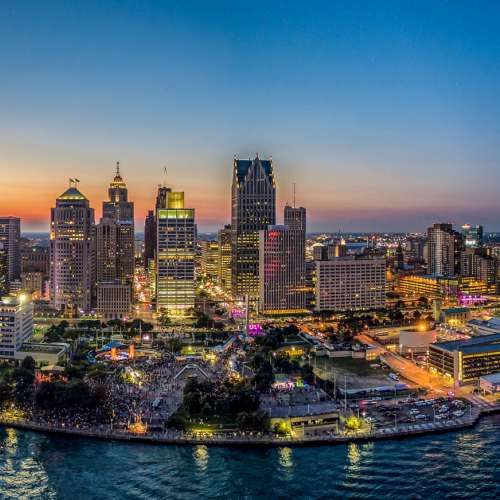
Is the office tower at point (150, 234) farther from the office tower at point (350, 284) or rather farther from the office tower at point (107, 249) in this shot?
the office tower at point (350, 284)

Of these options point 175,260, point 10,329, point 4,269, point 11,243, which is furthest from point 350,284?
point 11,243

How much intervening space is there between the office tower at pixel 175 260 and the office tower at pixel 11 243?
103 feet

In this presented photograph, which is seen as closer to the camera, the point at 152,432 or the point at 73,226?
the point at 152,432

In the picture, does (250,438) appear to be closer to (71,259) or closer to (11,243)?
(71,259)

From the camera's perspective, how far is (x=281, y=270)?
70.1 m

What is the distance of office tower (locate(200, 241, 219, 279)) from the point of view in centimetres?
11084

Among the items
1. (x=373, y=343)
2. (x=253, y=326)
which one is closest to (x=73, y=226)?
(x=253, y=326)

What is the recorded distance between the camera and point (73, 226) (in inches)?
2719

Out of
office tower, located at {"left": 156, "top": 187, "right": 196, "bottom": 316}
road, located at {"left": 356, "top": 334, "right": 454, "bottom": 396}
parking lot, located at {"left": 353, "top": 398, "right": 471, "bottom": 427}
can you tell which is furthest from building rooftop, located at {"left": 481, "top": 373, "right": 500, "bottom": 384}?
office tower, located at {"left": 156, "top": 187, "right": 196, "bottom": 316}

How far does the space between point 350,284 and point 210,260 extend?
1905 inches

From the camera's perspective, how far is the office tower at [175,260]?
67938 millimetres

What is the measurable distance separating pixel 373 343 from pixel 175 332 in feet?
64.1

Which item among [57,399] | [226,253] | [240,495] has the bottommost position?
[240,495]

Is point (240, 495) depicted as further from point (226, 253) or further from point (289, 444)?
point (226, 253)
